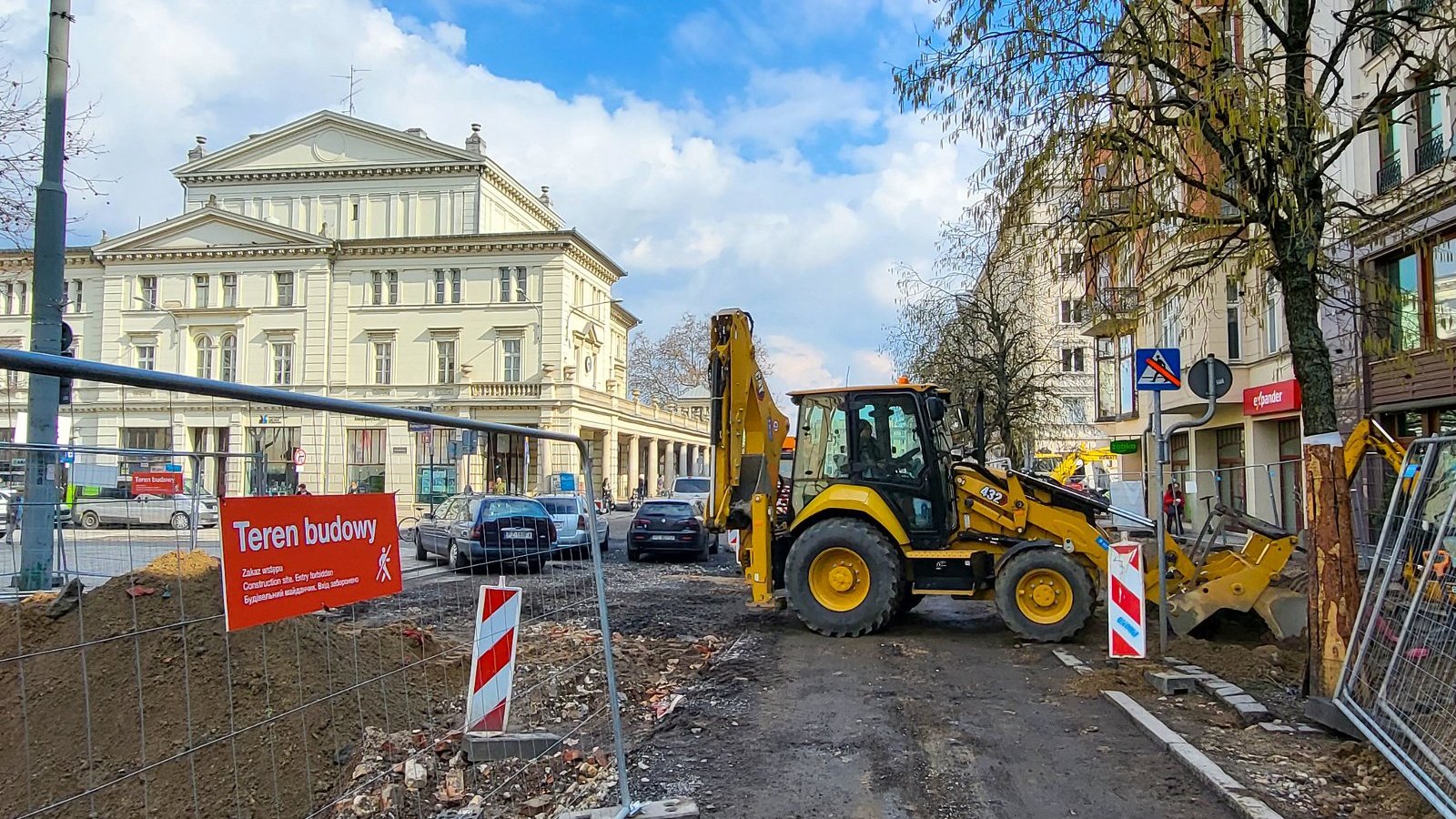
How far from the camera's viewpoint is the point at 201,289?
171 ft

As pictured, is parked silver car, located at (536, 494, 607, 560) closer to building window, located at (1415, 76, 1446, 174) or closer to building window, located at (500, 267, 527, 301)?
building window, located at (1415, 76, 1446, 174)

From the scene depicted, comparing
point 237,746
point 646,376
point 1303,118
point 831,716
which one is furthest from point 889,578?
point 646,376

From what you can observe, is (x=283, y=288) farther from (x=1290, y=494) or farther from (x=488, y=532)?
(x=488, y=532)

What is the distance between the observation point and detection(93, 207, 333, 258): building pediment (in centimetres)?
5078

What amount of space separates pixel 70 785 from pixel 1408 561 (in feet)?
A: 22.1

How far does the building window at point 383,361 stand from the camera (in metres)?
50.9

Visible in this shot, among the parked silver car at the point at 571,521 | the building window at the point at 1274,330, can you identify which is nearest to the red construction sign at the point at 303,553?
the parked silver car at the point at 571,521

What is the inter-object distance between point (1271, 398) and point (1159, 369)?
619 inches

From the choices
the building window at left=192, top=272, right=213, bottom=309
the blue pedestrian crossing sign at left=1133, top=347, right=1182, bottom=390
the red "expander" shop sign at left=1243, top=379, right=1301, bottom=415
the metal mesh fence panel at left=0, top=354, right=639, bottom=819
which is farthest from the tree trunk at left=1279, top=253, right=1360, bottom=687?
the building window at left=192, top=272, right=213, bottom=309

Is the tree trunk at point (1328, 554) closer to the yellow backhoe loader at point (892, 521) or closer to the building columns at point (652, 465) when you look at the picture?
the yellow backhoe loader at point (892, 521)

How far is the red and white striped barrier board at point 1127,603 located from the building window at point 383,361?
47.8 metres

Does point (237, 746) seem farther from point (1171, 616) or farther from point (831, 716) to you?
point (1171, 616)

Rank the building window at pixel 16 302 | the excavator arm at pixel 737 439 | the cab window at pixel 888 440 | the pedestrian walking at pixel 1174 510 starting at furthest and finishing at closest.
A: the building window at pixel 16 302 → the pedestrian walking at pixel 1174 510 → the excavator arm at pixel 737 439 → the cab window at pixel 888 440

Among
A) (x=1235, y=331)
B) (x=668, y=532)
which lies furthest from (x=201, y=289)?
(x=1235, y=331)
